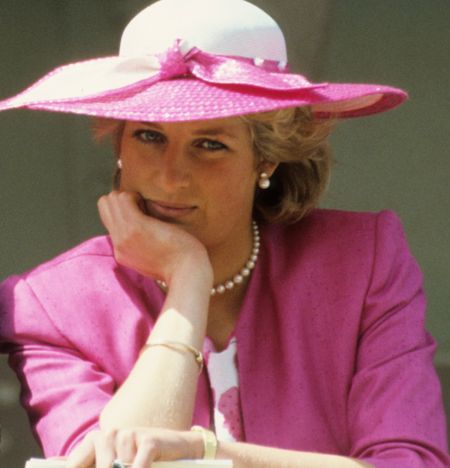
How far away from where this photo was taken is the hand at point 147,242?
3354 millimetres

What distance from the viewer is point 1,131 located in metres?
4.41

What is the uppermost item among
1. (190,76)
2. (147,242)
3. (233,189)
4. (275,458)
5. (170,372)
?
(190,76)

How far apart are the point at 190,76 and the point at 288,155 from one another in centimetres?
34

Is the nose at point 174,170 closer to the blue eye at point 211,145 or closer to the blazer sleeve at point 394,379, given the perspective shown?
the blue eye at point 211,145

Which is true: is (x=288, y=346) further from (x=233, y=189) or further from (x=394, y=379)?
(x=233, y=189)

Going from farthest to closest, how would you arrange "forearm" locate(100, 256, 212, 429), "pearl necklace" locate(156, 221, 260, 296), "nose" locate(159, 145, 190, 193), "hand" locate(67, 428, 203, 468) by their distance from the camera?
"pearl necklace" locate(156, 221, 260, 296) < "nose" locate(159, 145, 190, 193) < "forearm" locate(100, 256, 212, 429) < "hand" locate(67, 428, 203, 468)

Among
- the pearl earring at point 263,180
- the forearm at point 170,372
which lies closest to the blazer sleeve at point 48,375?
the forearm at point 170,372

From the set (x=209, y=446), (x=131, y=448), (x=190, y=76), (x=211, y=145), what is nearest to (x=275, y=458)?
(x=209, y=446)

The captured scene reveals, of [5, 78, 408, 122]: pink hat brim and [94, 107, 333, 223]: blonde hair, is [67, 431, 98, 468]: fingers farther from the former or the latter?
[94, 107, 333, 223]: blonde hair

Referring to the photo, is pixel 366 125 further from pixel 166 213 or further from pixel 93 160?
pixel 166 213

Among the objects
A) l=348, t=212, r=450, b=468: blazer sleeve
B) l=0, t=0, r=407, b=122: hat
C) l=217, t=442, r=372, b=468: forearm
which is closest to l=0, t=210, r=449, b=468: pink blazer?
l=348, t=212, r=450, b=468: blazer sleeve

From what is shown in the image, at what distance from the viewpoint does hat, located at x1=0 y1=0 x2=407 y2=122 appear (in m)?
3.19

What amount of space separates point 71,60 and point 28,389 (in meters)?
1.24

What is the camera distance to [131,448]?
9.40 feet
